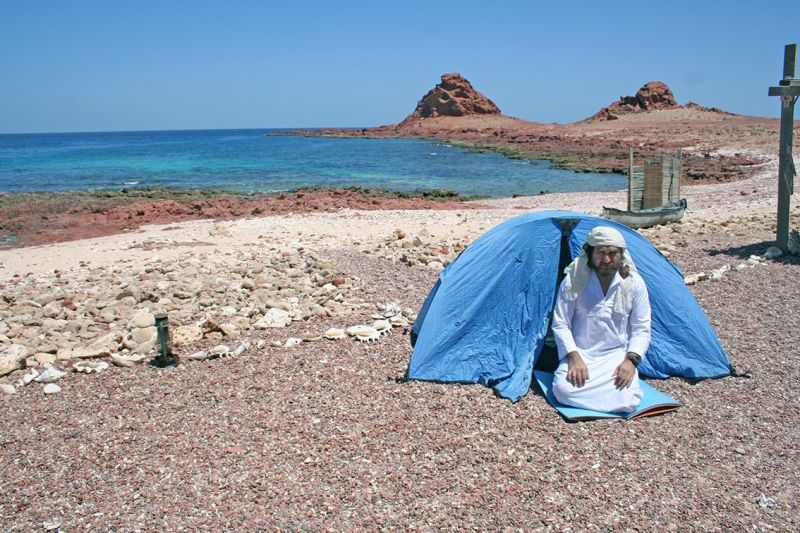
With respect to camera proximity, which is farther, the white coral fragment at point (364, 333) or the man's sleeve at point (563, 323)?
the white coral fragment at point (364, 333)

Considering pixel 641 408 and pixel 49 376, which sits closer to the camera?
pixel 641 408

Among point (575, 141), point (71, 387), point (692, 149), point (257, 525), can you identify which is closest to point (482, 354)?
point (257, 525)

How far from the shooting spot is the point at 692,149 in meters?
40.5

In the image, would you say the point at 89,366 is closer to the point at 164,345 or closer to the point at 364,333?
the point at 164,345

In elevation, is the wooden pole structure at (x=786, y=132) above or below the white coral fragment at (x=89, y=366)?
above

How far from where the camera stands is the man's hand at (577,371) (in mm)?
4617

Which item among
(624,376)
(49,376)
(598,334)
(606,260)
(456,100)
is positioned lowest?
(49,376)

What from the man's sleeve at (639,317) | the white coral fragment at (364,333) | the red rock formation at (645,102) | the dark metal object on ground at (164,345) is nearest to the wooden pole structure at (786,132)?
the man's sleeve at (639,317)

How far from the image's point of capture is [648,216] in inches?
522

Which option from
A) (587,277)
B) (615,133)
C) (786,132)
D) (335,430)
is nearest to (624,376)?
(587,277)

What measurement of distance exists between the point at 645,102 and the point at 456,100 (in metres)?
33.8

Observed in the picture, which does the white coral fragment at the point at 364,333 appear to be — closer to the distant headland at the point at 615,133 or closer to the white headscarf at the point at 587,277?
the white headscarf at the point at 587,277

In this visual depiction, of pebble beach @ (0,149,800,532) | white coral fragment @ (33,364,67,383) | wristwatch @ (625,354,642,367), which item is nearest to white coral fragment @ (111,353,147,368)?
pebble beach @ (0,149,800,532)

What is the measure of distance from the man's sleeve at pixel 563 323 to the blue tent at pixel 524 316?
1.46 ft
